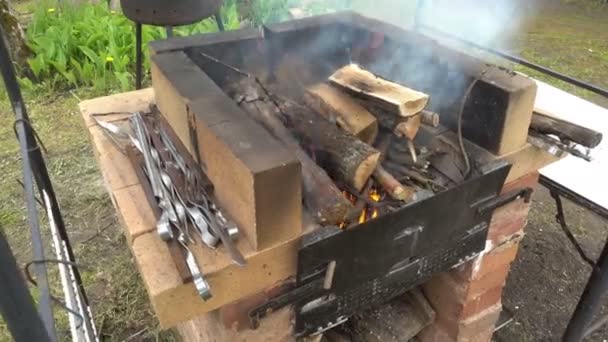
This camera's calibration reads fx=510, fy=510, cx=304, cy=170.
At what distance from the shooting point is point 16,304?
2.67ft

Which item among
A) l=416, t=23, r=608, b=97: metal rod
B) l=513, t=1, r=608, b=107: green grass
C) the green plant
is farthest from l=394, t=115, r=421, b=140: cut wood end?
l=513, t=1, r=608, b=107: green grass

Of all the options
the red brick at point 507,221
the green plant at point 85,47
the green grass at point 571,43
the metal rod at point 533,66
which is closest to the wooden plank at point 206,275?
the red brick at point 507,221

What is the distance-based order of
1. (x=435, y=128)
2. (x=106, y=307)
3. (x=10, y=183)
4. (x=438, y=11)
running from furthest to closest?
(x=438, y=11)
(x=10, y=183)
(x=106, y=307)
(x=435, y=128)

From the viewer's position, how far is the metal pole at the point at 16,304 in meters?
0.77

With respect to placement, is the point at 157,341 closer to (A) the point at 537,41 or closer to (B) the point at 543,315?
(B) the point at 543,315

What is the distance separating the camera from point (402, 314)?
85.7 inches

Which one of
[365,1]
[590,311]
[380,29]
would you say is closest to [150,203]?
[380,29]

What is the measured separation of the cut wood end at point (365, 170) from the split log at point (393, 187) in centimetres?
3

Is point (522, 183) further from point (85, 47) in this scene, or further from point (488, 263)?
point (85, 47)

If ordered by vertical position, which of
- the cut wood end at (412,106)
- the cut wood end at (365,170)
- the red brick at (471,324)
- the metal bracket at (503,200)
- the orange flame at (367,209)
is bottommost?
the red brick at (471,324)

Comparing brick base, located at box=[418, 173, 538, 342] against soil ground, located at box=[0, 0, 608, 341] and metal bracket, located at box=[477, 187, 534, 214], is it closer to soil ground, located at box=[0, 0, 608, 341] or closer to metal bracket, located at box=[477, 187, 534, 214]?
metal bracket, located at box=[477, 187, 534, 214]

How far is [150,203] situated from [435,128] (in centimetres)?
101

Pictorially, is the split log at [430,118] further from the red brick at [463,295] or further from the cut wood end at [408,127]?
the red brick at [463,295]

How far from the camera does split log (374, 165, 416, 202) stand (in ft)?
4.89
